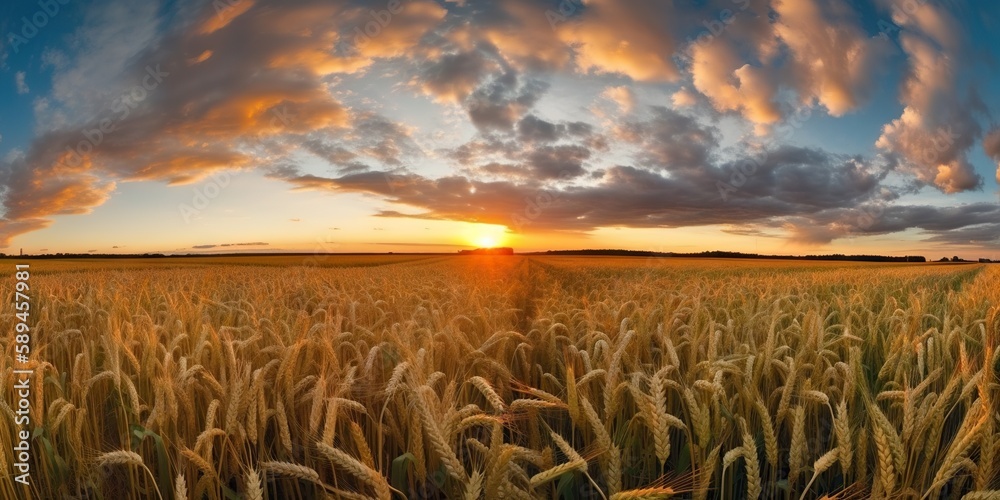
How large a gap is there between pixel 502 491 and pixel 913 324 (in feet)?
13.2

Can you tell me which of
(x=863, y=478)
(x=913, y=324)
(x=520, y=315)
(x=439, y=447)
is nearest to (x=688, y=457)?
(x=863, y=478)

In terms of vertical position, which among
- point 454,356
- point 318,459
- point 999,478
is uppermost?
point 454,356

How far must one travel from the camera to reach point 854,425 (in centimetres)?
270

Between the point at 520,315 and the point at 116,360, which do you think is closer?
the point at 116,360

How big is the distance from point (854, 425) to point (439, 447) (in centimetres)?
226

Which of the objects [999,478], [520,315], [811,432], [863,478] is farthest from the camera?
[520,315]

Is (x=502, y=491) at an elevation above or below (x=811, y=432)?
above

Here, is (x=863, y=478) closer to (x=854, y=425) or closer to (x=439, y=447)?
(x=854, y=425)

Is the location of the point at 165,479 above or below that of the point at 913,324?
below

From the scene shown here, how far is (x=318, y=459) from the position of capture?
2.25 m

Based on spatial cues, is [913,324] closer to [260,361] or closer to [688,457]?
[688,457]

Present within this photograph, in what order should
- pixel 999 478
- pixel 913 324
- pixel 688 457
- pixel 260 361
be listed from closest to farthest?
pixel 999 478 → pixel 688 457 → pixel 260 361 → pixel 913 324

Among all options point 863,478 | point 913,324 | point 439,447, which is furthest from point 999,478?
point 439,447

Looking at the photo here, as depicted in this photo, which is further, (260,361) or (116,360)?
(260,361)
